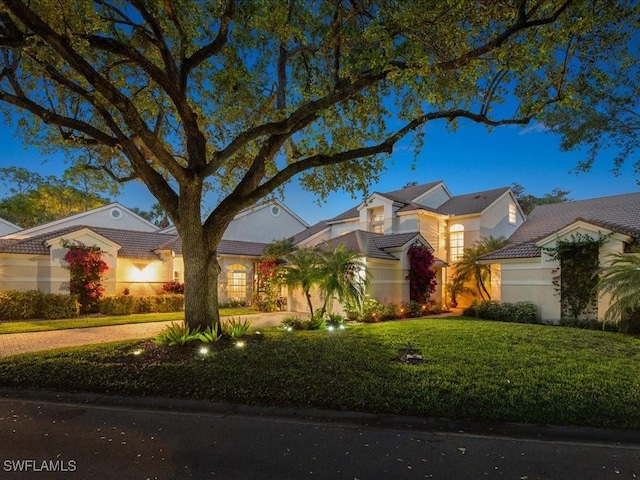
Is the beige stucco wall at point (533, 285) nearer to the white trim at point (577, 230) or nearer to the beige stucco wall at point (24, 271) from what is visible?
the white trim at point (577, 230)

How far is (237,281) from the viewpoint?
21.0m

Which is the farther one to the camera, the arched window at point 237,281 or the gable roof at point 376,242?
the arched window at point 237,281

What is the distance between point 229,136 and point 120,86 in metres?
3.12

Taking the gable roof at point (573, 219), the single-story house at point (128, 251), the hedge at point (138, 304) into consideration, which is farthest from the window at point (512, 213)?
the hedge at point (138, 304)

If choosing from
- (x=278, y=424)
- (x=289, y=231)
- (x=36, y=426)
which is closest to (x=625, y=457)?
(x=278, y=424)

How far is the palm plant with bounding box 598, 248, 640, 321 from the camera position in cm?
955

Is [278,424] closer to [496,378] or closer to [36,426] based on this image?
[36,426]

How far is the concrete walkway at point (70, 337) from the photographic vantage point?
28.8ft

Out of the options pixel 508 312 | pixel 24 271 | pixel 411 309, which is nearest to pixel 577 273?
pixel 508 312

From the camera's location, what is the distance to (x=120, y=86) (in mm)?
9359

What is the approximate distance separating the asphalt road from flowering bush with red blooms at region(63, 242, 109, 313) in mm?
13687

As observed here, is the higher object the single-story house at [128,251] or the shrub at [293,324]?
the single-story house at [128,251]

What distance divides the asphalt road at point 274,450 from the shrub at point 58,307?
476 inches

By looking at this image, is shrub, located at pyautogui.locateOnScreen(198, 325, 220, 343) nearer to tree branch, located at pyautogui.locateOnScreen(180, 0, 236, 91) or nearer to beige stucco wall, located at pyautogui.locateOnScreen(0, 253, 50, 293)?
tree branch, located at pyautogui.locateOnScreen(180, 0, 236, 91)
